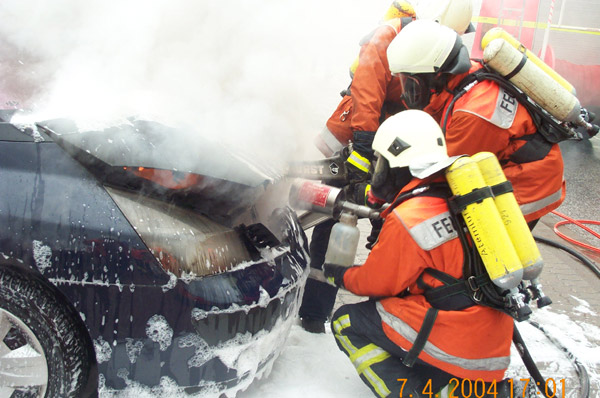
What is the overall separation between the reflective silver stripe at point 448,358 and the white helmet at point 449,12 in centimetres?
202

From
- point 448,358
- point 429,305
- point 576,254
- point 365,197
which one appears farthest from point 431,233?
point 576,254

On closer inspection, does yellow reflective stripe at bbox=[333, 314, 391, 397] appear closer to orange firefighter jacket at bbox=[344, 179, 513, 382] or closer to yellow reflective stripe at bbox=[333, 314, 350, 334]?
yellow reflective stripe at bbox=[333, 314, 350, 334]

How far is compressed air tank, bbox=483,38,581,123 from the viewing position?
264 cm

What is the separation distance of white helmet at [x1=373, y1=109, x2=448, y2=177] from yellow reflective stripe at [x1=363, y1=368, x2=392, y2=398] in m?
0.89

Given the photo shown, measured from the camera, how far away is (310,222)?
10.0 ft

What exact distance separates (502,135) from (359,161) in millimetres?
746

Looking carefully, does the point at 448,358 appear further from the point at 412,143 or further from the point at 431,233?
the point at 412,143

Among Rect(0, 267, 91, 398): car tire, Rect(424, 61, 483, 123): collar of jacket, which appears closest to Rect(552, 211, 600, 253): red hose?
Rect(424, 61, 483, 123): collar of jacket

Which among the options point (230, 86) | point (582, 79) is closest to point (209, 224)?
point (230, 86)

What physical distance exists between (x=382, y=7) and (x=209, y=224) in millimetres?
3394

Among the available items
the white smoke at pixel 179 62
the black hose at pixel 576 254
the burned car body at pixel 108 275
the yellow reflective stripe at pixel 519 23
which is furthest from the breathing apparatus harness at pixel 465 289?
the yellow reflective stripe at pixel 519 23

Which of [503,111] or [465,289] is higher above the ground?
[503,111]

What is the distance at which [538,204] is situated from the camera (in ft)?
9.30

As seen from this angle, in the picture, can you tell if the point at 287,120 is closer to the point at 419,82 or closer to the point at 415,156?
the point at 419,82
